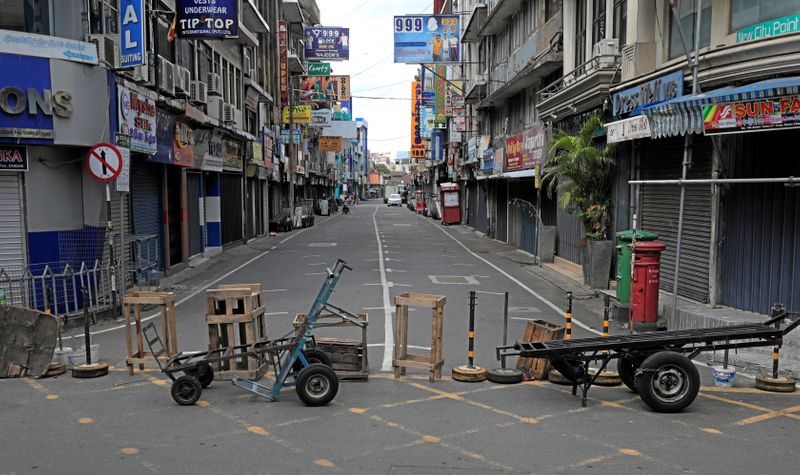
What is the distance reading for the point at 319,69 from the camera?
4769 centimetres

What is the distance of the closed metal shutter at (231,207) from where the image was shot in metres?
28.9

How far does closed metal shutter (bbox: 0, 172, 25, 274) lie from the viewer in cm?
1255

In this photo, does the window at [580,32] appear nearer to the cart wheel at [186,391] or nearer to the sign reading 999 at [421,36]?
the sign reading 999 at [421,36]

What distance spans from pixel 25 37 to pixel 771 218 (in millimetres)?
13651

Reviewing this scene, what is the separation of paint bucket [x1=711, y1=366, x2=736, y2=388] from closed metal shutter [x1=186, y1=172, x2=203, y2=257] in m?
18.4

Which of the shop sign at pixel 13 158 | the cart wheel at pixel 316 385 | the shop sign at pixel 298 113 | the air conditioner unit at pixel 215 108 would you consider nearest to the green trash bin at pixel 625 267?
the cart wheel at pixel 316 385

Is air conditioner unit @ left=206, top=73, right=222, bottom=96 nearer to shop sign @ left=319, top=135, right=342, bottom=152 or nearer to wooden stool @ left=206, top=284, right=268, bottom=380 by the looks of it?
wooden stool @ left=206, top=284, right=268, bottom=380

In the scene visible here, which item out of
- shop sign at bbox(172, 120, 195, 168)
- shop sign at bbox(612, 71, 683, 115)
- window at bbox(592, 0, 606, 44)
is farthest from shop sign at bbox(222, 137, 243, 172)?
shop sign at bbox(612, 71, 683, 115)

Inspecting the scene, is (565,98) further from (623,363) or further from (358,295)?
(623,363)

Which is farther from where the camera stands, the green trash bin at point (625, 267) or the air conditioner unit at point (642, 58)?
the air conditioner unit at point (642, 58)

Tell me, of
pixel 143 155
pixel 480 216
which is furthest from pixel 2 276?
pixel 480 216

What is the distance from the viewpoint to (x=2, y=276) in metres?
11.6

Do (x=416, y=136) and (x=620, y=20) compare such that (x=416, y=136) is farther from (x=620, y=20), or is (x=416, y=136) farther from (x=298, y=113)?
(x=620, y=20)

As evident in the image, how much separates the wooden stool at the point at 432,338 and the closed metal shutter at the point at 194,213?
15874mm
